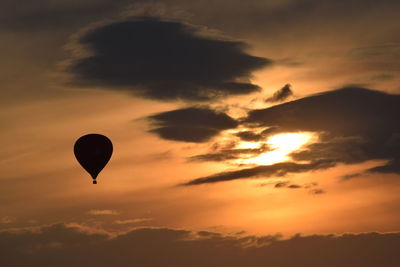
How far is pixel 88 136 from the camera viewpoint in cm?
9812

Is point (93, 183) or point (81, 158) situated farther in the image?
point (81, 158)

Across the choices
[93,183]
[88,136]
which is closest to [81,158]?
[88,136]

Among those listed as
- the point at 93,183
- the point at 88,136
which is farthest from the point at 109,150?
the point at 93,183

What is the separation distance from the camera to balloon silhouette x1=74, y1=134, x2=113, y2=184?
320 feet

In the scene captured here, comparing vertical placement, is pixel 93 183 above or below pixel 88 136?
below

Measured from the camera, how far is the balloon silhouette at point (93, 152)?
9744 cm

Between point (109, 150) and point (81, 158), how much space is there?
3.58 metres

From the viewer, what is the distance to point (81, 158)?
97.4 m

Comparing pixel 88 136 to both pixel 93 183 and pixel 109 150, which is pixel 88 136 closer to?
pixel 109 150

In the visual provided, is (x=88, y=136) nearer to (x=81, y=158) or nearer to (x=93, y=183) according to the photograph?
(x=81, y=158)

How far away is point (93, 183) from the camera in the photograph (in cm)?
8731

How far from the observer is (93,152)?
97500 mm

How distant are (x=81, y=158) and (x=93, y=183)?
10801mm

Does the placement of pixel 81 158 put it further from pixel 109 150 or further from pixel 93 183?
pixel 93 183
